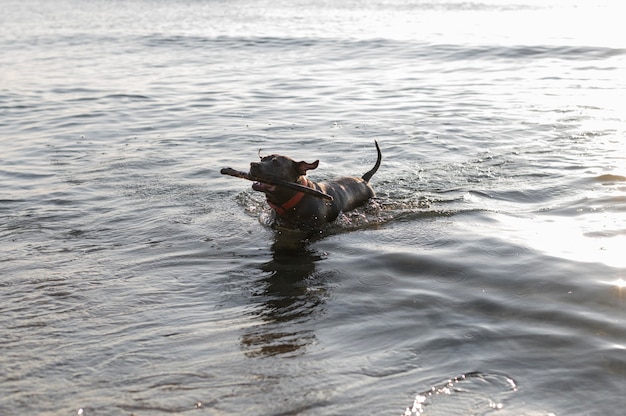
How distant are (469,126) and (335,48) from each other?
462 inches

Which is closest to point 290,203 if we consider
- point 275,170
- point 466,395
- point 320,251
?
point 275,170

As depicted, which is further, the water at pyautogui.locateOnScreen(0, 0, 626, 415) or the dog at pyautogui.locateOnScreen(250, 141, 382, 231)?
the dog at pyautogui.locateOnScreen(250, 141, 382, 231)

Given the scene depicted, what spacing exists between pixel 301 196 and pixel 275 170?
1.64 ft

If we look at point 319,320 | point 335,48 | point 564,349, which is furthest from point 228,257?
point 335,48

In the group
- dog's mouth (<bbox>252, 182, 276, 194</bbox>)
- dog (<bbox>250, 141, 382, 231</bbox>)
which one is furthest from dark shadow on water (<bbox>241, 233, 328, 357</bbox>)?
dog's mouth (<bbox>252, 182, 276, 194</bbox>)

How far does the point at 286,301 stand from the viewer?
20.2ft

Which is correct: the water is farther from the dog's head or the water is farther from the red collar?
the dog's head

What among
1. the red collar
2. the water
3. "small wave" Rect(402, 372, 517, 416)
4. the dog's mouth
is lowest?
"small wave" Rect(402, 372, 517, 416)

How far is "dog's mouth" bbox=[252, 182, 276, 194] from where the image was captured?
728 centimetres

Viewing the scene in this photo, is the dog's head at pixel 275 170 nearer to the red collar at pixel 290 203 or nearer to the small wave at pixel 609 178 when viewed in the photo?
the red collar at pixel 290 203

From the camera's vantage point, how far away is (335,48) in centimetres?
2377

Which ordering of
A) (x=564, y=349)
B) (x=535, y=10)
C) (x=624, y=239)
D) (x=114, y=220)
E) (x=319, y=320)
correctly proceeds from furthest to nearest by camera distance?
1. (x=535, y=10)
2. (x=114, y=220)
3. (x=624, y=239)
4. (x=319, y=320)
5. (x=564, y=349)

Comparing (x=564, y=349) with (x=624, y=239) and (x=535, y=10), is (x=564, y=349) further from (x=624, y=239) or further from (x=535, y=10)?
(x=535, y=10)

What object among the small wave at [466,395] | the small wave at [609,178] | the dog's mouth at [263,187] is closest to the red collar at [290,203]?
the dog's mouth at [263,187]
